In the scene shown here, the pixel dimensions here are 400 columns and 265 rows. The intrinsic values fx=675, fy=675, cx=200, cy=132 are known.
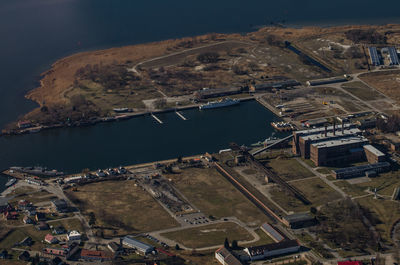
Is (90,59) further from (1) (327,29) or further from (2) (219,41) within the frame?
(1) (327,29)

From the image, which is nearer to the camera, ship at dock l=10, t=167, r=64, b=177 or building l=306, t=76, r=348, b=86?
ship at dock l=10, t=167, r=64, b=177

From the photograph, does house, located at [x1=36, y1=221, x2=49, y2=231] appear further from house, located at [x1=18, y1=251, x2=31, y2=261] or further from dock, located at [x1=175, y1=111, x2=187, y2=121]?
dock, located at [x1=175, y1=111, x2=187, y2=121]

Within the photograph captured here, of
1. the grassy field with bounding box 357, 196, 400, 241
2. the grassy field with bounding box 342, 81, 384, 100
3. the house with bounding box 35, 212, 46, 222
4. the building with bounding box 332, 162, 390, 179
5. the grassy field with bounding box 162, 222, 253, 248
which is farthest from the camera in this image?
the grassy field with bounding box 342, 81, 384, 100

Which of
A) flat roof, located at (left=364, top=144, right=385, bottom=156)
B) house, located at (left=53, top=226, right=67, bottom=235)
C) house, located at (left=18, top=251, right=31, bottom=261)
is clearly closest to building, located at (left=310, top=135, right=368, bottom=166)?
flat roof, located at (left=364, top=144, right=385, bottom=156)

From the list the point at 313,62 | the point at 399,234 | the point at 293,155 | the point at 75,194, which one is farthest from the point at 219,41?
the point at 399,234

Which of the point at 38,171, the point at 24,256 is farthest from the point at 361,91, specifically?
the point at 24,256

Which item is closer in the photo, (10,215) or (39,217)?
(39,217)

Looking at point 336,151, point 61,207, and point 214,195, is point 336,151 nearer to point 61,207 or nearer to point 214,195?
point 214,195
